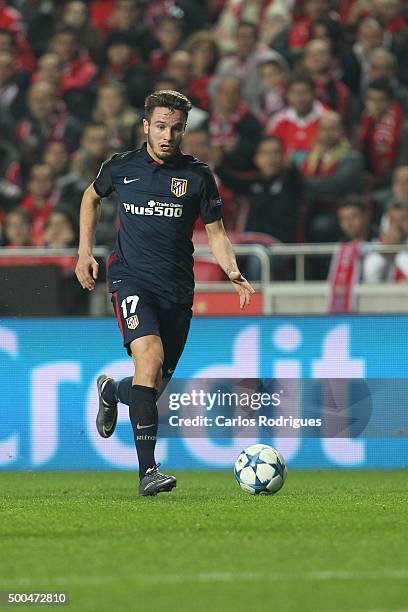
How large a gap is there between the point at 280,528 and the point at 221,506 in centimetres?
114

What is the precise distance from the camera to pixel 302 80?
15641 mm

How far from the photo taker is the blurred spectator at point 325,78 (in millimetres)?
16188

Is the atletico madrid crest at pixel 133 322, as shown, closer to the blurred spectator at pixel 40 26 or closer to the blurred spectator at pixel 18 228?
the blurred spectator at pixel 18 228

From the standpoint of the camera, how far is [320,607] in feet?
15.4

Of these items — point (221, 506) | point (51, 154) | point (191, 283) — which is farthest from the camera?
→ point (51, 154)

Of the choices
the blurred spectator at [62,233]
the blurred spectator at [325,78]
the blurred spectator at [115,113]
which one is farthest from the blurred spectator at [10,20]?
the blurred spectator at [62,233]

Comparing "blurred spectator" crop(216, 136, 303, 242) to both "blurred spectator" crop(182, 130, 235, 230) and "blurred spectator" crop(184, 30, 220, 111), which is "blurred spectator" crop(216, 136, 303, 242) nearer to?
"blurred spectator" crop(182, 130, 235, 230)

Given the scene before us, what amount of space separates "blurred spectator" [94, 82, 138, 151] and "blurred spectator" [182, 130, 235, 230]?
132 centimetres

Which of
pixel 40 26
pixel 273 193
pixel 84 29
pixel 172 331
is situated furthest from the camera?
pixel 40 26

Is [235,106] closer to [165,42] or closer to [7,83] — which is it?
[165,42]

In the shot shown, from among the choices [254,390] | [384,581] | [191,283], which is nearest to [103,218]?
[254,390]

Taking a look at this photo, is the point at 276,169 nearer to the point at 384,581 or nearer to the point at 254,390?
the point at 254,390

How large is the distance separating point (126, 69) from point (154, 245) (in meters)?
9.41

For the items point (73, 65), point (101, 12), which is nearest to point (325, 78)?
point (73, 65)
